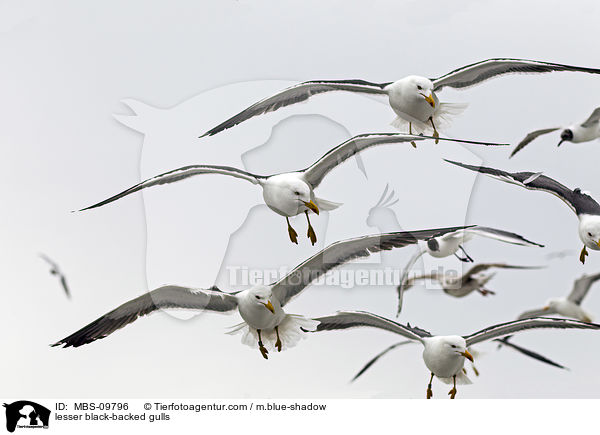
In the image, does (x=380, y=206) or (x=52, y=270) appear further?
(x=52, y=270)

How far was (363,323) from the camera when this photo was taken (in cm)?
233

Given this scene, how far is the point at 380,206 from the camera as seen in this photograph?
7.34 ft

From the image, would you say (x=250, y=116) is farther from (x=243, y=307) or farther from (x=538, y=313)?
(x=538, y=313)

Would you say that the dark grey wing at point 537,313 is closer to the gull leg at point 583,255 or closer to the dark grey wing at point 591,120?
the gull leg at point 583,255

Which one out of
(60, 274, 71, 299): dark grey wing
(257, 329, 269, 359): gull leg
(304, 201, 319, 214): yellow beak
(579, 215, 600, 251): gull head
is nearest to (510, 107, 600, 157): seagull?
(579, 215, 600, 251): gull head

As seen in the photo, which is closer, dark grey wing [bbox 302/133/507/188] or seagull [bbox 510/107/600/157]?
dark grey wing [bbox 302/133/507/188]

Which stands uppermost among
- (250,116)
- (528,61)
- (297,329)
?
(528,61)

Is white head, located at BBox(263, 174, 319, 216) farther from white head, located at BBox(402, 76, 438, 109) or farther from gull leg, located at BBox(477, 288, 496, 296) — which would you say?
gull leg, located at BBox(477, 288, 496, 296)

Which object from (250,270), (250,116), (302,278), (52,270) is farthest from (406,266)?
(52,270)

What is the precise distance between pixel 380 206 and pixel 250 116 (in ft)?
1.70

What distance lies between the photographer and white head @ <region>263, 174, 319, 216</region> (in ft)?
7.10

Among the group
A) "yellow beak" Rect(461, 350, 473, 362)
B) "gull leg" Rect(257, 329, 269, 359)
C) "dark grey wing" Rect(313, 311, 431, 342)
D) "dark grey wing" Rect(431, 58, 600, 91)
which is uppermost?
"dark grey wing" Rect(431, 58, 600, 91)

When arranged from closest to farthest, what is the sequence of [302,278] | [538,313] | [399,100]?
[302,278], [399,100], [538,313]

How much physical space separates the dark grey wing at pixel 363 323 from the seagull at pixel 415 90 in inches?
25.6
